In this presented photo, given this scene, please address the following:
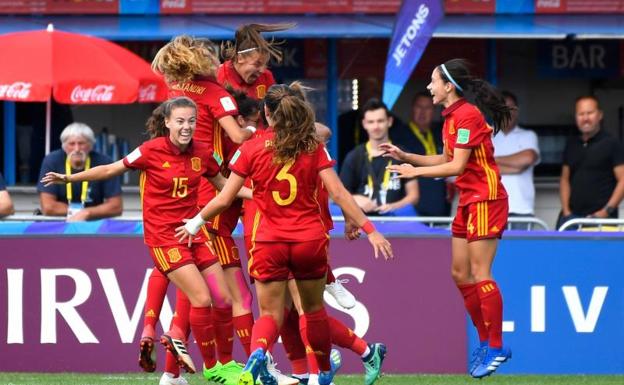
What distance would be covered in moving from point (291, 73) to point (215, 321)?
6631mm

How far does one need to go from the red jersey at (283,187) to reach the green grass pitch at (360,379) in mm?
1925

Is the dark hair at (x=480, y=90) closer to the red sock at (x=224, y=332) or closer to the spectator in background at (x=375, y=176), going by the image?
the red sock at (x=224, y=332)

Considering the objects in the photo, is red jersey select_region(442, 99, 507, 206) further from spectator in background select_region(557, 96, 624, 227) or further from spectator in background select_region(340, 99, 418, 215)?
spectator in background select_region(557, 96, 624, 227)

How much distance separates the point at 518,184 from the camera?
14.9 meters

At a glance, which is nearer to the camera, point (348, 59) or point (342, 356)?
point (342, 356)

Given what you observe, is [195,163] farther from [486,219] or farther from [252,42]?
[486,219]

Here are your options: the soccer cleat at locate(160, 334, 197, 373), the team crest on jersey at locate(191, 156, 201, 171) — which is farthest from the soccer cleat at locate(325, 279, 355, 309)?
the team crest on jersey at locate(191, 156, 201, 171)

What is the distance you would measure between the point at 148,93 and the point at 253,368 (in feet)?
17.6

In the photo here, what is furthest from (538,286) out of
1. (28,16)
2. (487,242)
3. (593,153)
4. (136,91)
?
(28,16)

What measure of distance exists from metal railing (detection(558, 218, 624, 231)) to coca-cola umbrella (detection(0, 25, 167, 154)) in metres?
3.83

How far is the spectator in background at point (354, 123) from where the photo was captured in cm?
1650

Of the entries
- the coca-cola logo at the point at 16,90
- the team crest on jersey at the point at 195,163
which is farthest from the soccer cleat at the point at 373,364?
the coca-cola logo at the point at 16,90

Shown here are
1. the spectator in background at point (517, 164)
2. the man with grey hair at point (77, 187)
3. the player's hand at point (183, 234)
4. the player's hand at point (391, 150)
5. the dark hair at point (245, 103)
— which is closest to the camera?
the player's hand at point (183, 234)

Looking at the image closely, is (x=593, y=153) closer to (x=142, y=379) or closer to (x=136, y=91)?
(x=136, y=91)
